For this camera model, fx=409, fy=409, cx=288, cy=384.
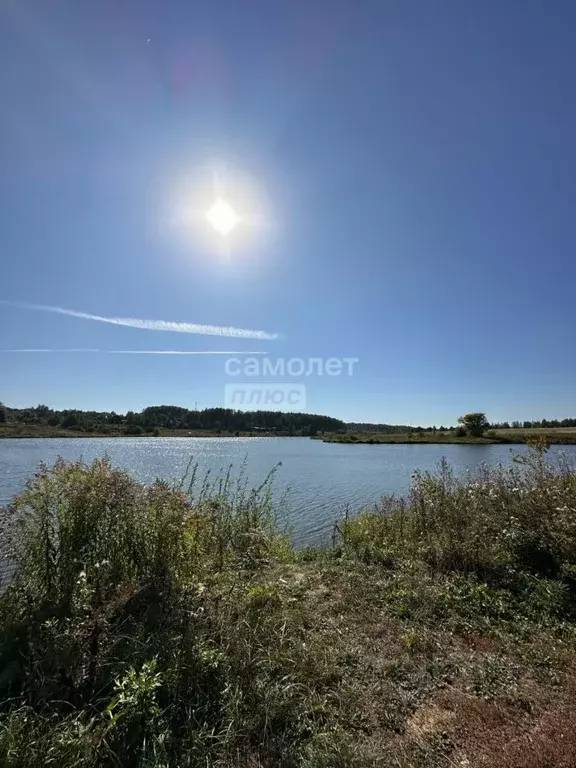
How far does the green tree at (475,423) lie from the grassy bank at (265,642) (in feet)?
259

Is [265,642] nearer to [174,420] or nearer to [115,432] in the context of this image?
[115,432]

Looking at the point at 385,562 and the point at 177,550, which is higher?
the point at 177,550

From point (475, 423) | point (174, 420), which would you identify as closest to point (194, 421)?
point (174, 420)

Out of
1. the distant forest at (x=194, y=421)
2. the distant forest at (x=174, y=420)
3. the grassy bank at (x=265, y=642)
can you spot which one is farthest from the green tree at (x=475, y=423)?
the grassy bank at (x=265, y=642)

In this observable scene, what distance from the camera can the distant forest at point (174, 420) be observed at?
100 m

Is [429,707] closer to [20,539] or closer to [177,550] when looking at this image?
[177,550]

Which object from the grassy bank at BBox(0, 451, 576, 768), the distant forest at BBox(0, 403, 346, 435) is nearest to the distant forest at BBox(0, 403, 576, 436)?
the distant forest at BBox(0, 403, 346, 435)

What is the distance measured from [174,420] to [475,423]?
77.2 metres

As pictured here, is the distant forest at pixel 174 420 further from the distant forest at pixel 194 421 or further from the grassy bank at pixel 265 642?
the grassy bank at pixel 265 642

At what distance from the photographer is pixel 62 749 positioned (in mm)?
2525

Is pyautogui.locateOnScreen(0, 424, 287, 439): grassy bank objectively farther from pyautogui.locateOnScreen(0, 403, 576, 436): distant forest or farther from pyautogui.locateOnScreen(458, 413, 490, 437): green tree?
pyautogui.locateOnScreen(458, 413, 490, 437): green tree

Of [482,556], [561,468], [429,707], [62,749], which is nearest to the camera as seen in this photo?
[62,749]

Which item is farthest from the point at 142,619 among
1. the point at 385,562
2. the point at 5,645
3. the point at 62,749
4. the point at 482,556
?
the point at 482,556

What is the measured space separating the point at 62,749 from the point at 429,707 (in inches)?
98.8
